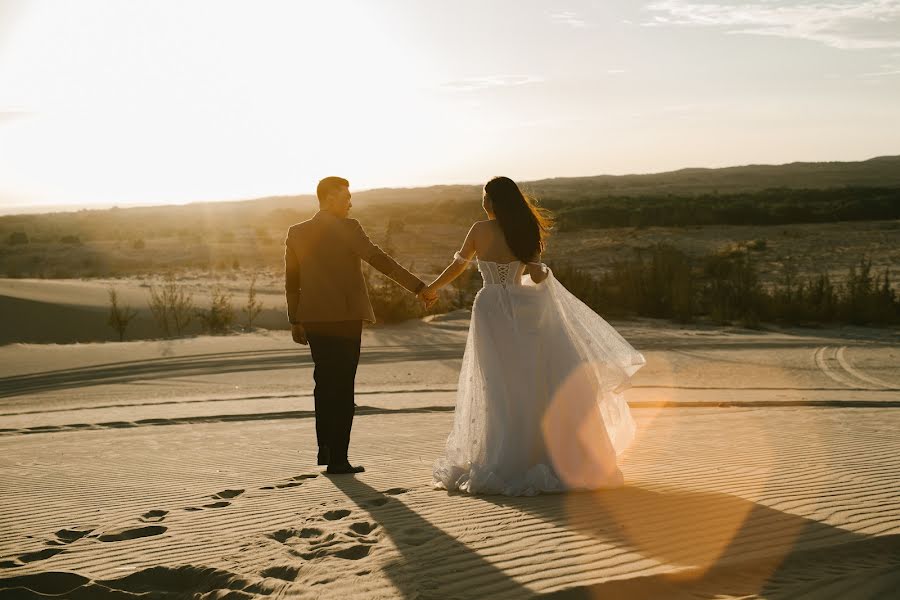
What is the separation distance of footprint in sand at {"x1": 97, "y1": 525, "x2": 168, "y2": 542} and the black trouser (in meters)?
1.71

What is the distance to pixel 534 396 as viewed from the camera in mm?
6223

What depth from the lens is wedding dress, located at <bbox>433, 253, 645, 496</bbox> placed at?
20.0ft

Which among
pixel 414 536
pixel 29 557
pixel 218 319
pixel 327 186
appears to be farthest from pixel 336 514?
pixel 218 319

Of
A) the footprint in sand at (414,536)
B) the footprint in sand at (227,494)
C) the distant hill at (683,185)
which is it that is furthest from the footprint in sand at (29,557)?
the distant hill at (683,185)

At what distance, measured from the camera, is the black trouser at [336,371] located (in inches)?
277

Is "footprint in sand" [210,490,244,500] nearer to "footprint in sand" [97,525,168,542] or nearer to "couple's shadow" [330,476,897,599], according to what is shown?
"footprint in sand" [97,525,168,542]

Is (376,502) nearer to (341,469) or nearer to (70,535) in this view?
(341,469)

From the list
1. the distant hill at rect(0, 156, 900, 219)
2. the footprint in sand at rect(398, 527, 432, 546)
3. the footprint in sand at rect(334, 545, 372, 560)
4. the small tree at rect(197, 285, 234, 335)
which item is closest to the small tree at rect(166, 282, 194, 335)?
the small tree at rect(197, 285, 234, 335)

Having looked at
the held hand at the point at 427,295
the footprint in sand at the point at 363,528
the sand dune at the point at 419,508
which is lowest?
the sand dune at the point at 419,508

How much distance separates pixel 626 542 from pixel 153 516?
2.94 meters

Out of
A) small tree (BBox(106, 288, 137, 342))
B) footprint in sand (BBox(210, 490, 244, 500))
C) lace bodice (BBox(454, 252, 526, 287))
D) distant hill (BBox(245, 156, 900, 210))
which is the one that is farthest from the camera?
distant hill (BBox(245, 156, 900, 210))

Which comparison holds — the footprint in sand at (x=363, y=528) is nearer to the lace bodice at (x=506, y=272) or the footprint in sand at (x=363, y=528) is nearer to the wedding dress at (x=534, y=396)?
the wedding dress at (x=534, y=396)

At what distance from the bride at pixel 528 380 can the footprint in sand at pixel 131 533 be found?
6.03ft

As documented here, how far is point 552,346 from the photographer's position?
6328mm
